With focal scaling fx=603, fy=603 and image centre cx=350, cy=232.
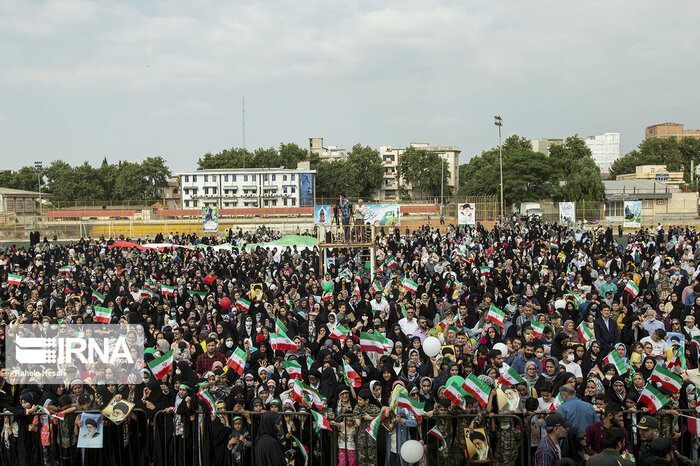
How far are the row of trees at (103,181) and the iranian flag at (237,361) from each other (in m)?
73.0

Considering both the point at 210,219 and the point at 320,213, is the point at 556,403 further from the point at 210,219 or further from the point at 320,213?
the point at 210,219

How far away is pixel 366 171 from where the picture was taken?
80.2m

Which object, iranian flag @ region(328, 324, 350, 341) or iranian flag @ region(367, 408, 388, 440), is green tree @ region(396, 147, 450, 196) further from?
iranian flag @ region(367, 408, 388, 440)

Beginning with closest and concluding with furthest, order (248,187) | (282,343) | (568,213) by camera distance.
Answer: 1. (282,343)
2. (568,213)
3. (248,187)

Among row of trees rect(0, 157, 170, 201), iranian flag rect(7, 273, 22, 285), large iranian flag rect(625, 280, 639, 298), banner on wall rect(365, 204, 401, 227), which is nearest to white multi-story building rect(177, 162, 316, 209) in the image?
row of trees rect(0, 157, 170, 201)

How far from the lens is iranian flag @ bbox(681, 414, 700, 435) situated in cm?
560

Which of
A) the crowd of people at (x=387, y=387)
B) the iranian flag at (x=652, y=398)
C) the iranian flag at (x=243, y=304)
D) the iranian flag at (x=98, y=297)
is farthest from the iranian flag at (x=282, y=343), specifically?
the iranian flag at (x=98, y=297)

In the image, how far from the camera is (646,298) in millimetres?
10492

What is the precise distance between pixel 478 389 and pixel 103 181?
83702 millimetres

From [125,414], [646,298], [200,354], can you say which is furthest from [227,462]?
[646,298]

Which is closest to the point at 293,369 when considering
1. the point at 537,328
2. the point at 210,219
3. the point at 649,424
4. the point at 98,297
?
the point at 649,424

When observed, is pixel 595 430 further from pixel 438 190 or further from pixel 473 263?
pixel 438 190

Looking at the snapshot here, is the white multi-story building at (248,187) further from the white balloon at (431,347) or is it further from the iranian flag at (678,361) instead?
the iranian flag at (678,361)

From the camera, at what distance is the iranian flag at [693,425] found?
560 centimetres
